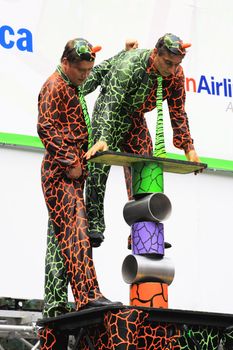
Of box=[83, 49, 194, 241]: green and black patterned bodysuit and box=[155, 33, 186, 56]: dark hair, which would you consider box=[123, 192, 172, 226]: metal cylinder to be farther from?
box=[155, 33, 186, 56]: dark hair

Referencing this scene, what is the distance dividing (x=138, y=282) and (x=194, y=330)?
33 cm

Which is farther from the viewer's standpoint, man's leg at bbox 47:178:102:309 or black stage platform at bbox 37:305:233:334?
man's leg at bbox 47:178:102:309

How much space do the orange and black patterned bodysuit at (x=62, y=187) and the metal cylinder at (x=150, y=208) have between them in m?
0.24

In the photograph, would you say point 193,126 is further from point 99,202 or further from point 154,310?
point 154,310

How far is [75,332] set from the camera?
4418mm

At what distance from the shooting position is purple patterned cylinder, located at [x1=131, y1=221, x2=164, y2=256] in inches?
170

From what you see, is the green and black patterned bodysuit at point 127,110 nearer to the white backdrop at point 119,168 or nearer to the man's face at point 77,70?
the man's face at point 77,70

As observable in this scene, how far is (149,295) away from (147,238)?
251mm

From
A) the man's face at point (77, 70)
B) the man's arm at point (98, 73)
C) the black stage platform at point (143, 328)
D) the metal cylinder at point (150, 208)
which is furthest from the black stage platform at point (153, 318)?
the man's arm at point (98, 73)

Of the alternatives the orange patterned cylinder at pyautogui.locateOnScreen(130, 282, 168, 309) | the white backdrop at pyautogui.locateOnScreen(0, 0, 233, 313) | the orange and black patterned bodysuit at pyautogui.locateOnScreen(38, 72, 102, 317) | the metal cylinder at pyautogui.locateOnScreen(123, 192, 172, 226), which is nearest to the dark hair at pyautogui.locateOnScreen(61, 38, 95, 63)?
the orange and black patterned bodysuit at pyautogui.locateOnScreen(38, 72, 102, 317)

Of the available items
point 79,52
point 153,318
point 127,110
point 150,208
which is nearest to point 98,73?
point 127,110

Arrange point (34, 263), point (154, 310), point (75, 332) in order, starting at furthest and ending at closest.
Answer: point (34, 263)
point (75, 332)
point (154, 310)

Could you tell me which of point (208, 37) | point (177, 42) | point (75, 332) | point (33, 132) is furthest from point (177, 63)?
point (208, 37)

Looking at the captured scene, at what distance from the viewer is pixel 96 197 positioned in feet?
15.4
